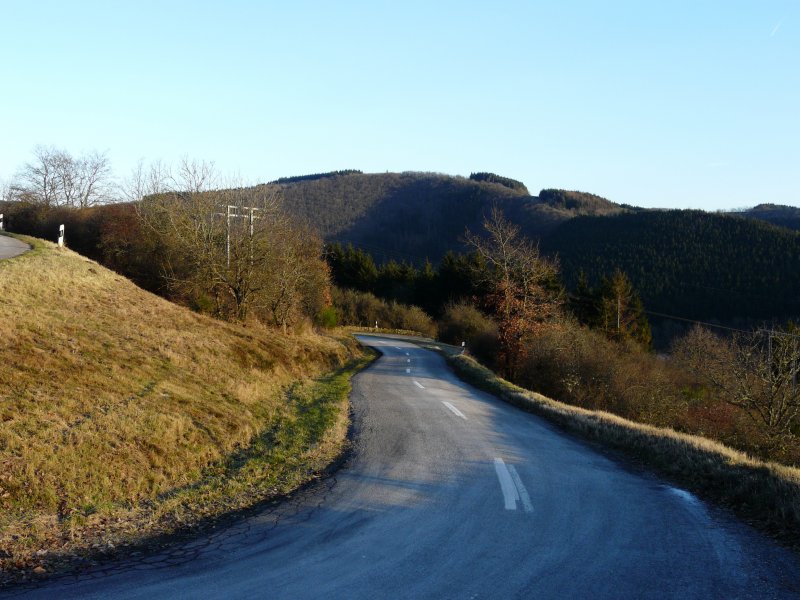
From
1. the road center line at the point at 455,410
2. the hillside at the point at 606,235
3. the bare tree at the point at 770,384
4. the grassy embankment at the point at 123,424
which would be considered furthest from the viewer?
the hillside at the point at 606,235

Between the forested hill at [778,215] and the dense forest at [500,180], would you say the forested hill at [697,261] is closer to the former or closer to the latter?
the forested hill at [778,215]

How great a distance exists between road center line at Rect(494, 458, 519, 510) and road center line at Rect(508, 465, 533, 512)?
0.05 m

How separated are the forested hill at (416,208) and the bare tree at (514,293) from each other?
87330 millimetres

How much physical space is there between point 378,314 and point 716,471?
6677 centimetres

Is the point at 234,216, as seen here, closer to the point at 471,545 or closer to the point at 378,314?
the point at 471,545

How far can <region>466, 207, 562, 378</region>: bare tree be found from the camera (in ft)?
98.7

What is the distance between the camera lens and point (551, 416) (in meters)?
15.6

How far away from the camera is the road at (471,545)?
16.7 ft

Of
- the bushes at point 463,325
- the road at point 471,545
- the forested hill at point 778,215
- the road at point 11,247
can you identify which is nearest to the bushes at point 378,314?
the bushes at point 463,325

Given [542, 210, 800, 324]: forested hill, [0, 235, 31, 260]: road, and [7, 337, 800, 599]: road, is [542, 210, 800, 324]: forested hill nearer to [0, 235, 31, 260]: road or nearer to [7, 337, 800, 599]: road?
[0, 235, 31, 260]: road

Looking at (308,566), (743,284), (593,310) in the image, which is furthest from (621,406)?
(743,284)

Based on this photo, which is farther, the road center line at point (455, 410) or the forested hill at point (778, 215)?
the forested hill at point (778, 215)

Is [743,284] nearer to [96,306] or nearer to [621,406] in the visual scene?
[621,406]

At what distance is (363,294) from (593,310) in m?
28.6
